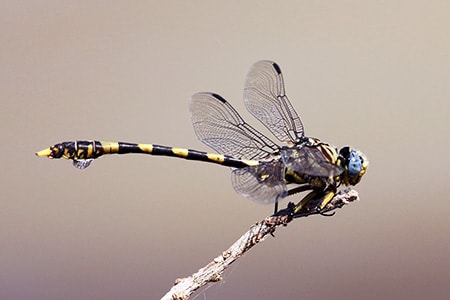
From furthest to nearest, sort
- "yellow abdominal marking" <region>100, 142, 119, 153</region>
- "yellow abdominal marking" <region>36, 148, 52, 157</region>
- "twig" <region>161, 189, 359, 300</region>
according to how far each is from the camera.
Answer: "yellow abdominal marking" <region>100, 142, 119, 153</region> → "yellow abdominal marking" <region>36, 148, 52, 157</region> → "twig" <region>161, 189, 359, 300</region>

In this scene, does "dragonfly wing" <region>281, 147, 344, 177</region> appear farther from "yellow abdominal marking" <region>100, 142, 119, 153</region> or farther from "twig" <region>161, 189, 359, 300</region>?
"yellow abdominal marking" <region>100, 142, 119, 153</region>

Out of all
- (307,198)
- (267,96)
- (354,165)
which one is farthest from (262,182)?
(267,96)

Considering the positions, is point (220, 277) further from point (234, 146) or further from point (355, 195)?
point (234, 146)

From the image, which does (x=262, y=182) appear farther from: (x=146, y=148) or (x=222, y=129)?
(x=146, y=148)

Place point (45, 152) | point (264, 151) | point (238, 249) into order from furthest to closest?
point (264, 151) < point (45, 152) < point (238, 249)

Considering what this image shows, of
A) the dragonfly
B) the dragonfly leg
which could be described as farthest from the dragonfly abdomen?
the dragonfly leg

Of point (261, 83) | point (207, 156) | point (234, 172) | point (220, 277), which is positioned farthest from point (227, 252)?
point (261, 83)

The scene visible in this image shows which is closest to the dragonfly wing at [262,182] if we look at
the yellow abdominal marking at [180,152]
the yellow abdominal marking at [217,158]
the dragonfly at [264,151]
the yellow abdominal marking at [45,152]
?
the dragonfly at [264,151]
